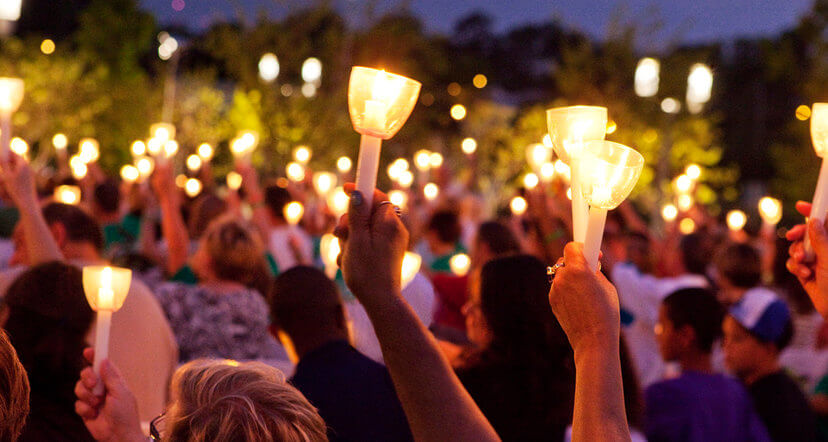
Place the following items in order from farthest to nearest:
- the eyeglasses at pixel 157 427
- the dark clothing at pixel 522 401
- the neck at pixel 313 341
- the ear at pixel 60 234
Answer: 1. the ear at pixel 60 234
2. the neck at pixel 313 341
3. the dark clothing at pixel 522 401
4. the eyeglasses at pixel 157 427

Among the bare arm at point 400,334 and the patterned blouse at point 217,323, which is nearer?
the bare arm at point 400,334

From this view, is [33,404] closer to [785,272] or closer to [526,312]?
[526,312]

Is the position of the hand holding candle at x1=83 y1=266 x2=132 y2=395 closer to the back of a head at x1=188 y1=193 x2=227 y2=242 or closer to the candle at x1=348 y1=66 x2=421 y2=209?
the candle at x1=348 y1=66 x2=421 y2=209

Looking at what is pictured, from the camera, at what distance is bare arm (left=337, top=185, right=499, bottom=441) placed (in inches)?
77.5

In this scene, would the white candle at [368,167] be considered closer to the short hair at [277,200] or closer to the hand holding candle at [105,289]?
the hand holding candle at [105,289]

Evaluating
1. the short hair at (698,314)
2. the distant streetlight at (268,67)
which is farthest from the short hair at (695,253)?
the distant streetlight at (268,67)

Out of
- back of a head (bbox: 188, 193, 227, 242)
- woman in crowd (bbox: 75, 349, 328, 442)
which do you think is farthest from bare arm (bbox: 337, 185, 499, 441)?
back of a head (bbox: 188, 193, 227, 242)

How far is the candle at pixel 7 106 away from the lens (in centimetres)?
437

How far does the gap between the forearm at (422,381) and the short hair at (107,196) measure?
657 cm

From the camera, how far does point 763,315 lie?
15.7 feet

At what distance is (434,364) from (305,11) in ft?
98.2

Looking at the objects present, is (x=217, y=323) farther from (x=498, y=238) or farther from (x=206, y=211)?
(x=206, y=211)

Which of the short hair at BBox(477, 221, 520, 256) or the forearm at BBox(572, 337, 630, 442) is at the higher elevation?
the forearm at BBox(572, 337, 630, 442)

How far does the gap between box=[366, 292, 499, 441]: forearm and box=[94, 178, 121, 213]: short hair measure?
6.57 metres
